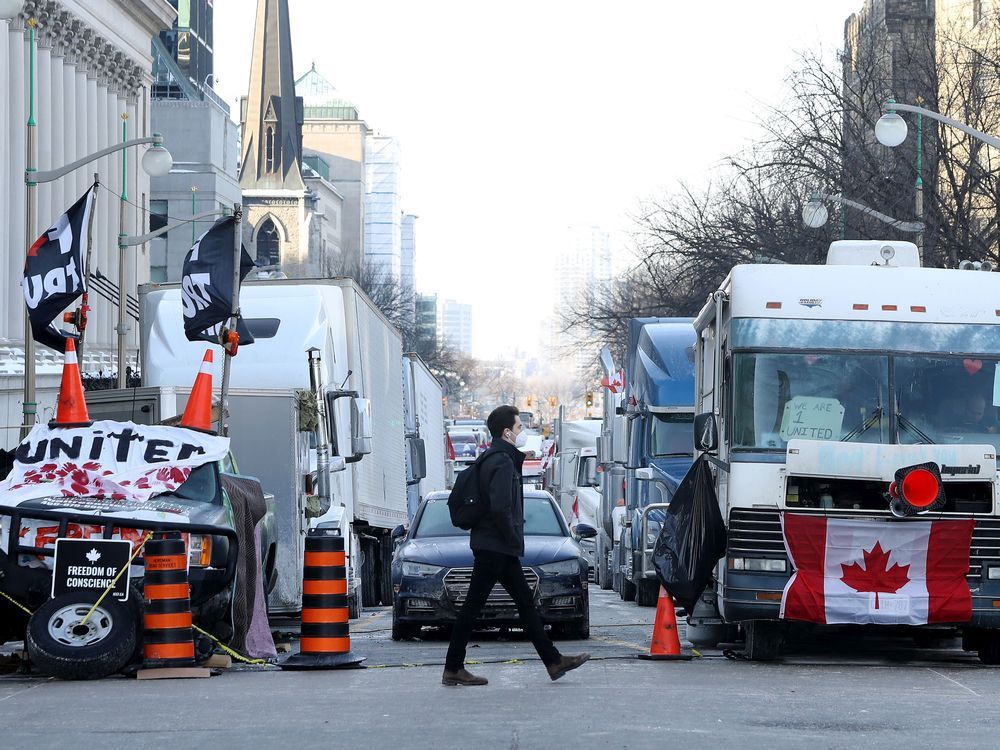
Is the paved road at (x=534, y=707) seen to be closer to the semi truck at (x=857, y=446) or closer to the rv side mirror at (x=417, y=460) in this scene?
the semi truck at (x=857, y=446)

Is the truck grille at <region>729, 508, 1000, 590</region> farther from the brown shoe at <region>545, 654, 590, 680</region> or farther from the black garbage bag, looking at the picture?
the brown shoe at <region>545, 654, 590, 680</region>

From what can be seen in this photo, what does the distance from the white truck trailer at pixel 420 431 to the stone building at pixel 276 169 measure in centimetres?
10373

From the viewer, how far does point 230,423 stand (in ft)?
57.6

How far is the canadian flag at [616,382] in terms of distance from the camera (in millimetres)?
28712

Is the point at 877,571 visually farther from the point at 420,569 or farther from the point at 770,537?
the point at 420,569

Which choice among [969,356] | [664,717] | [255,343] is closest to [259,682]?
[664,717]

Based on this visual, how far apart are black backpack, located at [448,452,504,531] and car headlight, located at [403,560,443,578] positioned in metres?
4.75

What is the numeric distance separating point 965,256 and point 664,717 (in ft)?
91.1

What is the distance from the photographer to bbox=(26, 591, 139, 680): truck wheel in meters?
11.9

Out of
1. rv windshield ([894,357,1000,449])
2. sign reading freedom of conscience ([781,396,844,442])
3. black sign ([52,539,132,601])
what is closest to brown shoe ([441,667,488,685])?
black sign ([52,539,132,601])

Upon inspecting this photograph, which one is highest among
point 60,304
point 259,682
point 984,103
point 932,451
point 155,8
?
point 155,8

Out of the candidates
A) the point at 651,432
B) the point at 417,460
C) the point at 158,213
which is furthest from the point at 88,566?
the point at 158,213

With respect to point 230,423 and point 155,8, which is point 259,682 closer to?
point 230,423

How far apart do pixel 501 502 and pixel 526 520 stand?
21.1ft
